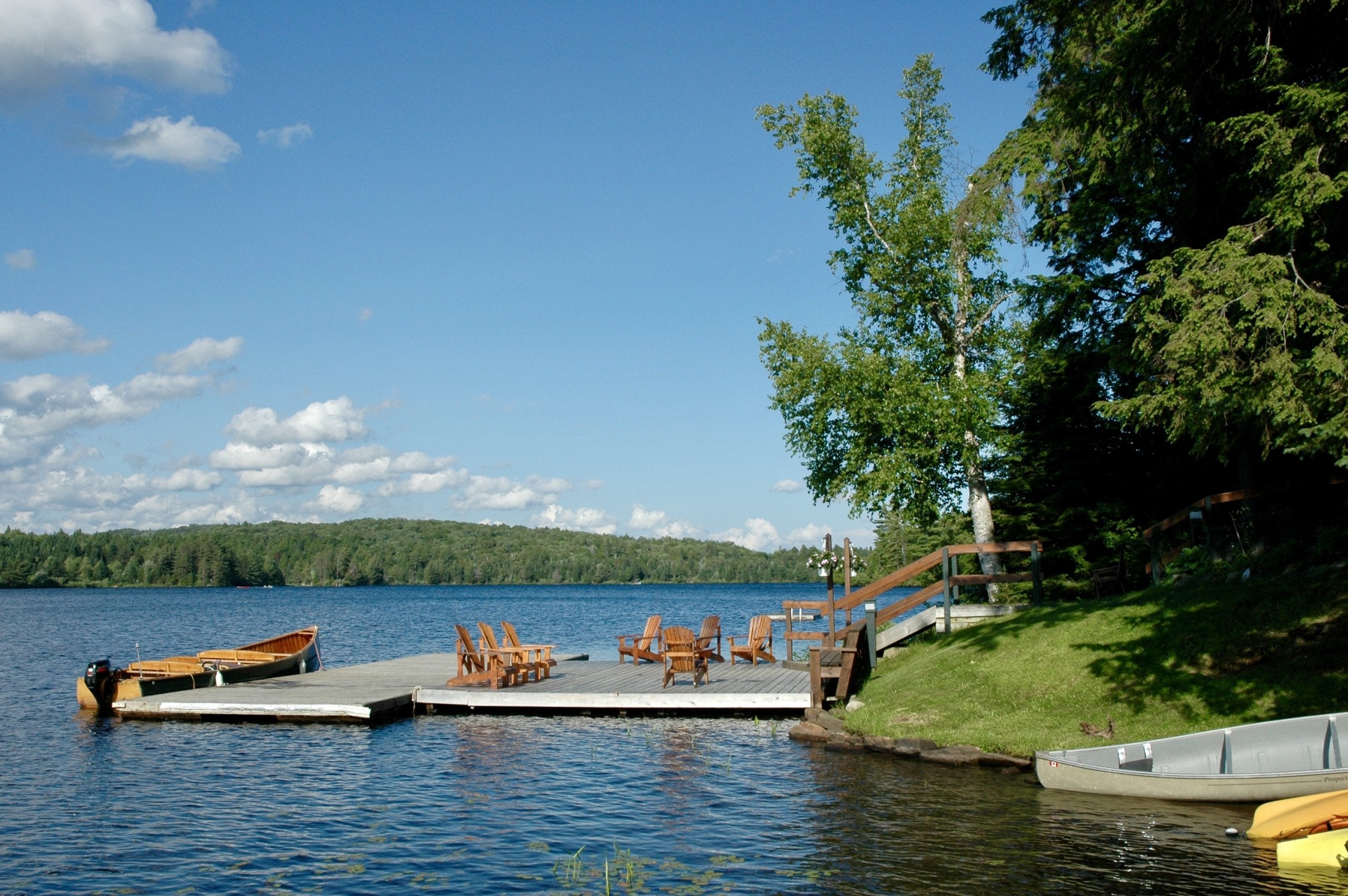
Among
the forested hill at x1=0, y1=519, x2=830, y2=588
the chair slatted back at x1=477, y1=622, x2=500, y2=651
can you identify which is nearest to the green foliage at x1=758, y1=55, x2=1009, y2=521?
the chair slatted back at x1=477, y1=622, x2=500, y2=651

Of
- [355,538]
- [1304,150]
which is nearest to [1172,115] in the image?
[1304,150]

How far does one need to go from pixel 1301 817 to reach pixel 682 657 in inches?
452

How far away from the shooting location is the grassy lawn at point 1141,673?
12266 millimetres

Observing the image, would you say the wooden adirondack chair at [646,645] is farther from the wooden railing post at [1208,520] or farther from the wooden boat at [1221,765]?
the wooden boat at [1221,765]

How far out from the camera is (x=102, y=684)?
771 inches

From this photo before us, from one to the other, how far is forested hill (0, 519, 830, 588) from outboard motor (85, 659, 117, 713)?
14086 cm

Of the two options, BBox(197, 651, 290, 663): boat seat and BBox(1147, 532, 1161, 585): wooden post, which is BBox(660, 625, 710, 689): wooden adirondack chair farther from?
BBox(197, 651, 290, 663): boat seat

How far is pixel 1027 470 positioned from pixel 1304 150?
13627 mm

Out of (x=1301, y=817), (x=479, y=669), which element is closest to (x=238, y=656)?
(x=479, y=669)

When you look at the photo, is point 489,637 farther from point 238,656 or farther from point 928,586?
point 928,586

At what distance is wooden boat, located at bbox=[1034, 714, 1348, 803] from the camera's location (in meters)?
10.6

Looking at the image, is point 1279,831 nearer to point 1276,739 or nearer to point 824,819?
point 1276,739

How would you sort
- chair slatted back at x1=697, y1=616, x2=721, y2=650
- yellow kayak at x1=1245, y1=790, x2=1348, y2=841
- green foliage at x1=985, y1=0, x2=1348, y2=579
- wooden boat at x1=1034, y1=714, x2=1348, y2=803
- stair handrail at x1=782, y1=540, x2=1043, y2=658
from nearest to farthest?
yellow kayak at x1=1245, y1=790, x2=1348, y2=841 → wooden boat at x1=1034, y1=714, x2=1348, y2=803 → green foliage at x1=985, y1=0, x2=1348, y2=579 → stair handrail at x1=782, y1=540, x2=1043, y2=658 → chair slatted back at x1=697, y1=616, x2=721, y2=650

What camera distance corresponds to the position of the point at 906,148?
2497 centimetres
